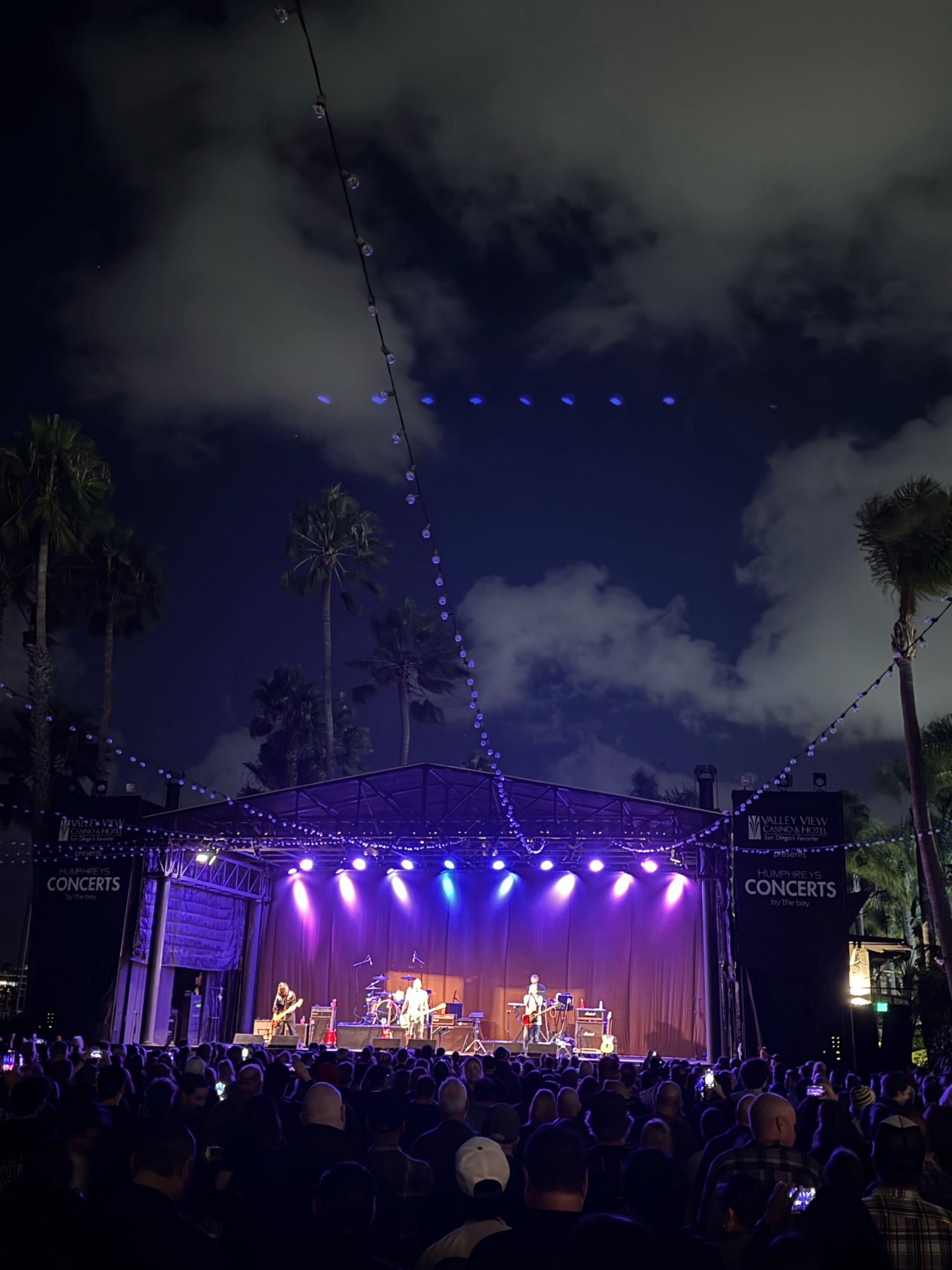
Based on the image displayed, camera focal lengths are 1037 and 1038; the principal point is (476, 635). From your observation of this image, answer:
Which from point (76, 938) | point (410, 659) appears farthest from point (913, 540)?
point (410, 659)

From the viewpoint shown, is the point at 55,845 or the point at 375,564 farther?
the point at 375,564

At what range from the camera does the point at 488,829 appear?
24.1m

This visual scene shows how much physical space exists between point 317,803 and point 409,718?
17.8m

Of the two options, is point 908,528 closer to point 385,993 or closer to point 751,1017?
point 751,1017

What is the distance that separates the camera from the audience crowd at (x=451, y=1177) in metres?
2.92

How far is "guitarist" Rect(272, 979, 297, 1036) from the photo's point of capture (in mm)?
25344

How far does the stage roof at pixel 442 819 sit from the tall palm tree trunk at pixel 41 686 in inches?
147

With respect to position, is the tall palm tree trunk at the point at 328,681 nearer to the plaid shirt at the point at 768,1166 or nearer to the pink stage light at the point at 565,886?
the pink stage light at the point at 565,886

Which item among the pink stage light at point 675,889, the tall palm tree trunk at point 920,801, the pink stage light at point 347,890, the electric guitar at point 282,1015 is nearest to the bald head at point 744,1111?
the tall palm tree trunk at point 920,801

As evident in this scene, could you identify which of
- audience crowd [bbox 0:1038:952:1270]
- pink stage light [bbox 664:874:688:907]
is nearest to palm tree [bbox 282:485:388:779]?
pink stage light [bbox 664:874:688:907]

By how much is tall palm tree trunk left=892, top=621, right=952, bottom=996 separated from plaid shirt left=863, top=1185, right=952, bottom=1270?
16.5m

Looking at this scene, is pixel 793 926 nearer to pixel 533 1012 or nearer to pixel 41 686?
pixel 533 1012

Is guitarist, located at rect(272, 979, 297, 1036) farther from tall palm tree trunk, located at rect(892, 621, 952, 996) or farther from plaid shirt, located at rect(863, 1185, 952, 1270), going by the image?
plaid shirt, located at rect(863, 1185, 952, 1270)

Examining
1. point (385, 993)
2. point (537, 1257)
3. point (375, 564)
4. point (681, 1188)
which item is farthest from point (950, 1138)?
point (375, 564)
